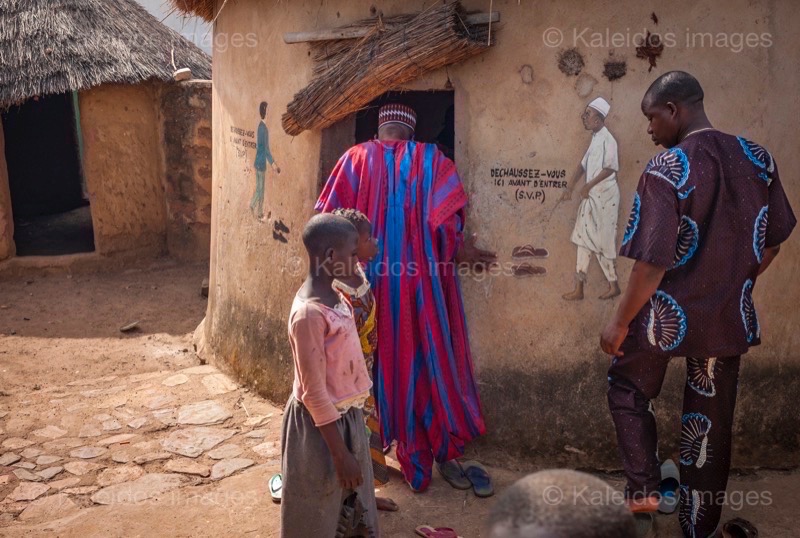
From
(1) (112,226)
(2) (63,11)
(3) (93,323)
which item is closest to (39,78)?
(2) (63,11)

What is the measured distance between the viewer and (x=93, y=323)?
725 cm

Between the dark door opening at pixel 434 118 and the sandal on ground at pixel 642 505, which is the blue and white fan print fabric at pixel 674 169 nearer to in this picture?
the sandal on ground at pixel 642 505

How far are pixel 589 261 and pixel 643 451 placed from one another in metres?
1.10

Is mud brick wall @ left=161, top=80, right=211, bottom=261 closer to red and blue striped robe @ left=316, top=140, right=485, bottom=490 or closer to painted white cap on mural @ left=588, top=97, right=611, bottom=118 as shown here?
red and blue striped robe @ left=316, top=140, right=485, bottom=490

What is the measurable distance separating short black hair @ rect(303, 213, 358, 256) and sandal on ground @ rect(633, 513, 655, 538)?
1.80 m

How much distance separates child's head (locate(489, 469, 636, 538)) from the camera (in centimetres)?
150

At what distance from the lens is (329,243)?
9.20ft

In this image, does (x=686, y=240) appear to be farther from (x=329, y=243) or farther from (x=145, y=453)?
(x=145, y=453)

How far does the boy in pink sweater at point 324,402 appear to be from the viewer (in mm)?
2705

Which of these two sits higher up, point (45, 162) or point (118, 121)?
point (118, 121)

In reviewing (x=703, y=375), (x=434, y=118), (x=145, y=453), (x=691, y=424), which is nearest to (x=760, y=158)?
(x=703, y=375)

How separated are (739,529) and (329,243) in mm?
2191

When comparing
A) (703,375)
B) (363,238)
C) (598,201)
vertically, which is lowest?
(703,375)

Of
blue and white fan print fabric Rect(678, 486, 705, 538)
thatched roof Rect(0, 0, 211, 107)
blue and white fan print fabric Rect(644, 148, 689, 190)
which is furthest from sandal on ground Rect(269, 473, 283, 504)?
thatched roof Rect(0, 0, 211, 107)
